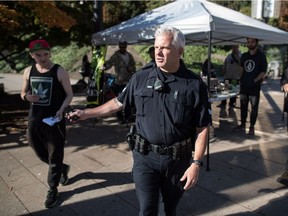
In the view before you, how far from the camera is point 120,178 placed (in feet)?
13.8

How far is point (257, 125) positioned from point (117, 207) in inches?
184

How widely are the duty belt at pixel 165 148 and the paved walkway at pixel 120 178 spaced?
4.08 feet

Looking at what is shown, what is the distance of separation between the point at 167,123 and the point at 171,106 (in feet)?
0.41

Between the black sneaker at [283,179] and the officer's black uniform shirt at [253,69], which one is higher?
the officer's black uniform shirt at [253,69]

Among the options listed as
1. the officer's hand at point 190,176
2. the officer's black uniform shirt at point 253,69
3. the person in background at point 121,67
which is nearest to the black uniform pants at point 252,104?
the officer's black uniform shirt at point 253,69

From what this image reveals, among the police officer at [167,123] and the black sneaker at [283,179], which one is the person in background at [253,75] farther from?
the police officer at [167,123]

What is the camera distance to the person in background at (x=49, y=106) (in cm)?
345

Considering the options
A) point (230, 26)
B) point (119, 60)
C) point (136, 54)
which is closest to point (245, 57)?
point (230, 26)

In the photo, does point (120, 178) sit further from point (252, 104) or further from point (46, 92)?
point (252, 104)

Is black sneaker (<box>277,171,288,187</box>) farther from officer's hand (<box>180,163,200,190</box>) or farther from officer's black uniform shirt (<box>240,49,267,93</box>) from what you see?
officer's black uniform shirt (<box>240,49,267,93</box>)

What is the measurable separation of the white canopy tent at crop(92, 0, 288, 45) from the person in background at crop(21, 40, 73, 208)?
2299 mm

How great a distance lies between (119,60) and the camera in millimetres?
7227

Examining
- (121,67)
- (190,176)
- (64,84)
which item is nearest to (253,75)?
(121,67)

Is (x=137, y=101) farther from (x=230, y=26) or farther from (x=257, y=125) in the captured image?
(x=257, y=125)
